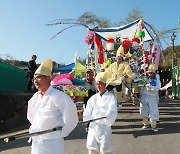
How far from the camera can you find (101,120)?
A: 4.46m

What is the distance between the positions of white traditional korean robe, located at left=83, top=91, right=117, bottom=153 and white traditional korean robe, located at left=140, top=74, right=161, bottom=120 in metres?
3.09

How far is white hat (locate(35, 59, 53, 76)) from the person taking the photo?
3.59 meters

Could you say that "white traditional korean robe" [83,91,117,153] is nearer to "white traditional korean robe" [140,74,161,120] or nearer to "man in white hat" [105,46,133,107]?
"man in white hat" [105,46,133,107]

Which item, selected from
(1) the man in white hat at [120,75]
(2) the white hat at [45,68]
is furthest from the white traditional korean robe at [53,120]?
(1) the man in white hat at [120,75]

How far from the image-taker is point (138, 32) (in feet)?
31.2

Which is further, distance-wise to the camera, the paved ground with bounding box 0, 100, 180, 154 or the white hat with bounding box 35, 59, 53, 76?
the paved ground with bounding box 0, 100, 180, 154

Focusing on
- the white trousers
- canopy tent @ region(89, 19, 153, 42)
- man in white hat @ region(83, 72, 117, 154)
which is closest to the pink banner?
canopy tent @ region(89, 19, 153, 42)

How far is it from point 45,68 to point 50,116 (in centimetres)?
59

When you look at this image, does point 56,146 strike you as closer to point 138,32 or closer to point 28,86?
point 138,32

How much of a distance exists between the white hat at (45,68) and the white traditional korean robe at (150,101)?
4272 millimetres

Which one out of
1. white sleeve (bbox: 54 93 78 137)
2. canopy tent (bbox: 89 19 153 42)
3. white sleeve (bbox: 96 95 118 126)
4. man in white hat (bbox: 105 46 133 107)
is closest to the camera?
white sleeve (bbox: 54 93 78 137)

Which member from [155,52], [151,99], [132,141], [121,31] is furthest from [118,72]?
[121,31]

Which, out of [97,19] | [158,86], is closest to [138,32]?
[158,86]

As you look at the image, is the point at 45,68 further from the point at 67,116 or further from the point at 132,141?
the point at 132,141
